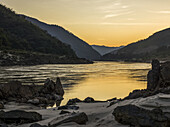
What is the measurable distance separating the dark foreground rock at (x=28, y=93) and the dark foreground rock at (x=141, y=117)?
9530 millimetres

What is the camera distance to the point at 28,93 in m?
17.6

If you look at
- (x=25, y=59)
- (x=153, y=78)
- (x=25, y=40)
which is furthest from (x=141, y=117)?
(x=25, y=40)

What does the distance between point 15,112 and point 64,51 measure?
155 metres

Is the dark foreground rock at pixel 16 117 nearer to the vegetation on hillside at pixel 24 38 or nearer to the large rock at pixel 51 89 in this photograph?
the large rock at pixel 51 89

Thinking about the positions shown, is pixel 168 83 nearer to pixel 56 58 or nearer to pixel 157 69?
pixel 157 69

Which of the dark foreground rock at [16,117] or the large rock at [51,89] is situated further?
the large rock at [51,89]

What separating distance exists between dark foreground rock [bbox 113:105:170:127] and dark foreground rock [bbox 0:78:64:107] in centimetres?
953

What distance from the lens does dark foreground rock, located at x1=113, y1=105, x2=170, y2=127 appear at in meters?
6.26

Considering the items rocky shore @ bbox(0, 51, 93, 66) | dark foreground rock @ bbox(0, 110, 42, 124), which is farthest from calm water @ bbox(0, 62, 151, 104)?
rocky shore @ bbox(0, 51, 93, 66)

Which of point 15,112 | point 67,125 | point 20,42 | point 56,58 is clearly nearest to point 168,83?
point 67,125

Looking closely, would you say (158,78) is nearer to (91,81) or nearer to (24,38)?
(91,81)

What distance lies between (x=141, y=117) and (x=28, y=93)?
1260cm

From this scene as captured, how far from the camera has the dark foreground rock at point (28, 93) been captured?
52.8 ft

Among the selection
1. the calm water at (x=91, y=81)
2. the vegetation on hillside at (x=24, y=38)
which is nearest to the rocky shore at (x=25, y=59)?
the vegetation on hillside at (x=24, y=38)
